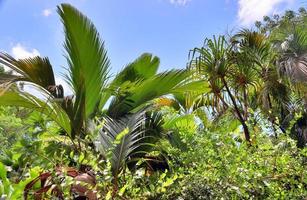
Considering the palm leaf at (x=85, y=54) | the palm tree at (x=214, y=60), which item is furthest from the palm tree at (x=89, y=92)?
the palm tree at (x=214, y=60)

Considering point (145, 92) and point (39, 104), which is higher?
point (145, 92)

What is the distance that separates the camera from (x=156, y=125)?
5.20 meters

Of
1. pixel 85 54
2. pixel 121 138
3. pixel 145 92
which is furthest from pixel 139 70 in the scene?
pixel 121 138

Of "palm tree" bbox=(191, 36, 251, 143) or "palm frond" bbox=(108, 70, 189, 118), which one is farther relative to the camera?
"palm tree" bbox=(191, 36, 251, 143)

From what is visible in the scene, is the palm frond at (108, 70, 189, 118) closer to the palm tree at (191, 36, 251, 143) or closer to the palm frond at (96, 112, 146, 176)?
the palm frond at (96, 112, 146, 176)

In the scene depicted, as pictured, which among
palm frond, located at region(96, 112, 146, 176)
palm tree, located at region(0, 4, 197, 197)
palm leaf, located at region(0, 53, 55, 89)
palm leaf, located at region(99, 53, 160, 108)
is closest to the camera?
palm frond, located at region(96, 112, 146, 176)

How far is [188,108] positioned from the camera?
23.9 feet

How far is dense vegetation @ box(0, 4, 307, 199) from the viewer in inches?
111

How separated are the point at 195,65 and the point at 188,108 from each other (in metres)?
1.78

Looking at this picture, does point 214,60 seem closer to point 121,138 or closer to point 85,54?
point 85,54

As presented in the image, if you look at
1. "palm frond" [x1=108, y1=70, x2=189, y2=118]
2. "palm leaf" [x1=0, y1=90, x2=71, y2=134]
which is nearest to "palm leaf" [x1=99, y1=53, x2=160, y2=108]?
"palm frond" [x1=108, y1=70, x2=189, y2=118]

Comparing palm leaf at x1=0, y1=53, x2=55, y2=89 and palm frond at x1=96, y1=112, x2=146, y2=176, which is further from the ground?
palm leaf at x1=0, y1=53, x2=55, y2=89

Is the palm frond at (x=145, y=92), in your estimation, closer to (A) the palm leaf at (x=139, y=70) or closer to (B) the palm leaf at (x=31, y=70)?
(A) the palm leaf at (x=139, y=70)

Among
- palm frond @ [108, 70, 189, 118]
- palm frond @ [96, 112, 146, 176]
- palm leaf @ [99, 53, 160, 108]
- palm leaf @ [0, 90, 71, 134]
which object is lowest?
palm frond @ [96, 112, 146, 176]
